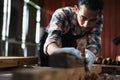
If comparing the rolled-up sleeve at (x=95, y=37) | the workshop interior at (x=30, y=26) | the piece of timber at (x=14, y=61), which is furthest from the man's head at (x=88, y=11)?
the workshop interior at (x=30, y=26)

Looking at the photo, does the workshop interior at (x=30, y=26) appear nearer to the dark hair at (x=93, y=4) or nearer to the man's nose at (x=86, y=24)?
the man's nose at (x=86, y=24)

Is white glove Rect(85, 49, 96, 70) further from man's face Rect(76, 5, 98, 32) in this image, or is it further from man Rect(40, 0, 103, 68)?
man's face Rect(76, 5, 98, 32)

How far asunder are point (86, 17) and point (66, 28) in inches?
5.8

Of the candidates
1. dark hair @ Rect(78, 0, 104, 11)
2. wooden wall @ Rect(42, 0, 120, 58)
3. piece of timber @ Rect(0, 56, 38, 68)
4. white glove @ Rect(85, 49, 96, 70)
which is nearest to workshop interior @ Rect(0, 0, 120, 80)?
wooden wall @ Rect(42, 0, 120, 58)

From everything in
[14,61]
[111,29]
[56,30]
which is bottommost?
[14,61]

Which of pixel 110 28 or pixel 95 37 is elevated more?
pixel 110 28

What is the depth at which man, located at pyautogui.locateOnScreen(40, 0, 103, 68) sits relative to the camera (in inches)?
37.5

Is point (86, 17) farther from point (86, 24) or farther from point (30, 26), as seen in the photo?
point (30, 26)

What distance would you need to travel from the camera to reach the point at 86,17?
98 cm

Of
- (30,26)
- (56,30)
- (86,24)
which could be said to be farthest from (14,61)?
(30,26)

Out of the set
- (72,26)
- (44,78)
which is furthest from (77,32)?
(44,78)

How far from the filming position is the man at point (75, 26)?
0.95 m

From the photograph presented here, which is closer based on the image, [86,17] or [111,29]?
[86,17]

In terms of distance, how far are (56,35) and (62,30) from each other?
2.9 inches
